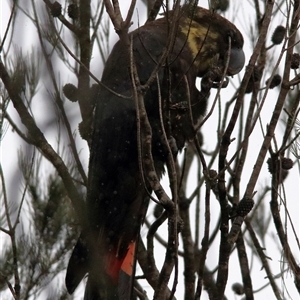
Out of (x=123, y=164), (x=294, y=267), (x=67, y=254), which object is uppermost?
(x=123, y=164)

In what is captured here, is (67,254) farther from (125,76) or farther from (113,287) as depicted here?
(125,76)

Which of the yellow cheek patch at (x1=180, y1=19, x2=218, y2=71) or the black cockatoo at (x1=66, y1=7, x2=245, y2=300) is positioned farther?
the yellow cheek patch at (x1=180, y1=19, x2=218, y2=71)

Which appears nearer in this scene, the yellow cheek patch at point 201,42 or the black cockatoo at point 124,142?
the black cockatoo at point 124,142

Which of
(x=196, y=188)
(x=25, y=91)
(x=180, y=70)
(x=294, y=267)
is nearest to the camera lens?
(x=25, y=91)

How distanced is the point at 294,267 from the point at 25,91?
4.50ft

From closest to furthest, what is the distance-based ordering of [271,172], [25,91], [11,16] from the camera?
[25,91] → [11,16] → [271,172]

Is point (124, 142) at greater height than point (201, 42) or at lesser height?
lesser

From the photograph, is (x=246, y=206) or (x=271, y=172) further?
(x=271, y=172)

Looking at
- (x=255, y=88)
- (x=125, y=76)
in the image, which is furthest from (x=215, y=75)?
(x=125, y=76)

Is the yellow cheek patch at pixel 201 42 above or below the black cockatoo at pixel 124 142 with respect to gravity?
above

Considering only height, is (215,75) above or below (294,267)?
above

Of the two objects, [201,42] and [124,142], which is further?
[201,42]

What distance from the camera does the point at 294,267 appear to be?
2.61 metres

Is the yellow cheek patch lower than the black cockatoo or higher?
higher
